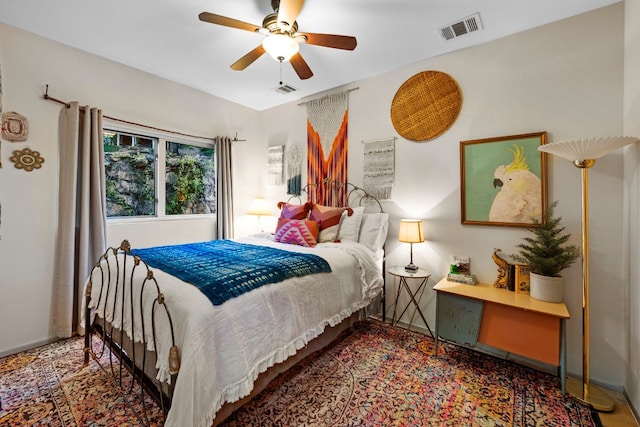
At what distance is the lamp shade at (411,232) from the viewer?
2.62 meters

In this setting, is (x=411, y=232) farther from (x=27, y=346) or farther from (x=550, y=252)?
(x=27, y=346)

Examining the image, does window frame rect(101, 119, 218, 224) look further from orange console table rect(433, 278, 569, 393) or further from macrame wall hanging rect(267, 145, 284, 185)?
orange console table rect(433, 278, 569, 393)

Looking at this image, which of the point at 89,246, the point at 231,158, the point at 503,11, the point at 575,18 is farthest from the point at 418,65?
the point at 89,246

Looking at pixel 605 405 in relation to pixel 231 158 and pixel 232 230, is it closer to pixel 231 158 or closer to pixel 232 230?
A: pixel 232 230

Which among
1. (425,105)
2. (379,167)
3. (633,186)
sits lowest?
(633,186)

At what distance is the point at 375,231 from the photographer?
9.59ft

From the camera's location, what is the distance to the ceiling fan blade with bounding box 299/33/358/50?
1.98 meters

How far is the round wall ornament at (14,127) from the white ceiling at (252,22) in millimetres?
758

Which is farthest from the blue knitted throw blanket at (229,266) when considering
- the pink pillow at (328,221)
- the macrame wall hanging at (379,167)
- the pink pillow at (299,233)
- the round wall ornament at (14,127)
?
the round wall ornament at (14,127)

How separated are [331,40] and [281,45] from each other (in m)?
0.36

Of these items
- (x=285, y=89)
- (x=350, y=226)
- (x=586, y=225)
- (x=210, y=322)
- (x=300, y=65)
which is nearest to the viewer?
(x=210, y=322)

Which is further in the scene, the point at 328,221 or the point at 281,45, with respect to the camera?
the point at 328,221

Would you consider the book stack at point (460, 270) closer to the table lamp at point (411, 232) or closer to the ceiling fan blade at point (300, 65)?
the table lamp at point (411, 232)

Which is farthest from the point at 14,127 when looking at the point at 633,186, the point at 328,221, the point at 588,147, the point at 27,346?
the point at 633,186
